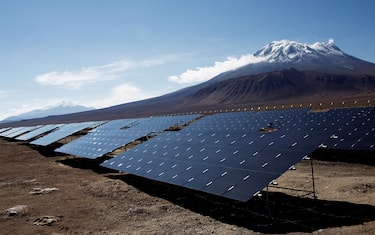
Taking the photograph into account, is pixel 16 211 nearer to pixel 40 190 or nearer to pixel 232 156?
pixel 40 190

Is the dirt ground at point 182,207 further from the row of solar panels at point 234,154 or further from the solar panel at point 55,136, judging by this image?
the solar panel at point 55,136

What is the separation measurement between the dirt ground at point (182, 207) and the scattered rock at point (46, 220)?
1.6 inches

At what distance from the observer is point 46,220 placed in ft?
48.3

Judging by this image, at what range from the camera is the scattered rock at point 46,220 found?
14430mm

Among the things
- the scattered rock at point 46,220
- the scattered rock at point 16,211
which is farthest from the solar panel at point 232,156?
the scattered rock at point 16,211

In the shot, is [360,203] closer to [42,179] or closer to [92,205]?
[92,205]

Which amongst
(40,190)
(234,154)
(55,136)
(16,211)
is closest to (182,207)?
(234,154)

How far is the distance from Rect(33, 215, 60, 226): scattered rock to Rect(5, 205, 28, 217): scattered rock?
1.44m

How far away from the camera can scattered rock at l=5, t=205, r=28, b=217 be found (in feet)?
51.7

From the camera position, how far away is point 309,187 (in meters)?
18.5

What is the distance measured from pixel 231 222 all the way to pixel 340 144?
11.9 m

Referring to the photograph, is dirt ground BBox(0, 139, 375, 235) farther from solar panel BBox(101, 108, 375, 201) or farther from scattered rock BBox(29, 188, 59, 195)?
solar panel BBox(101, 108, 375, 201)

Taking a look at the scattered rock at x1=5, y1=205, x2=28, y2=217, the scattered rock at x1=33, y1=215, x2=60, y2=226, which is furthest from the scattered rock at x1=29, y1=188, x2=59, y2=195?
the scattered rock at x1=33, y1=215, x2=60, y2=226

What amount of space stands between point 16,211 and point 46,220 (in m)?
2.31
